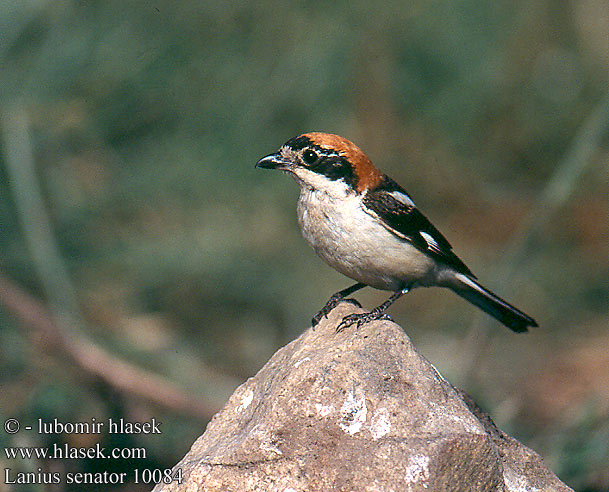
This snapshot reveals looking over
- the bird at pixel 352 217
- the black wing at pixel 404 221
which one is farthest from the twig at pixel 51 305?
the black wing at pixel 404 221

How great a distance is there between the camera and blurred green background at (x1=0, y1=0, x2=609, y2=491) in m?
6.41

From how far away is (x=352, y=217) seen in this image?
165 inches

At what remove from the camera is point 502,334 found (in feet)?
28.0

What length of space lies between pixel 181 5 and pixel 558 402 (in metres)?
5.06

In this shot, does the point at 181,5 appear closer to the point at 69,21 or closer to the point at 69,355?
the point at 69,21

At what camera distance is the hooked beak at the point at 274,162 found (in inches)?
166

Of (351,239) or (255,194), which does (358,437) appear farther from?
(255,194)

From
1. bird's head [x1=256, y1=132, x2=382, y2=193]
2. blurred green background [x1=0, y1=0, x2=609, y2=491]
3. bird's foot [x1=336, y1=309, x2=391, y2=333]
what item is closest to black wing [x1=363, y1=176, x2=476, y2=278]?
bird's head [x1=256, y1=132, x2=382, y2=193]

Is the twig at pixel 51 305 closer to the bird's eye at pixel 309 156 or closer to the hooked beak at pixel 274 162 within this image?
the hooked beak at pixel 274 162

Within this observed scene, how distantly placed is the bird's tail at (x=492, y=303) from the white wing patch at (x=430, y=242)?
27cm

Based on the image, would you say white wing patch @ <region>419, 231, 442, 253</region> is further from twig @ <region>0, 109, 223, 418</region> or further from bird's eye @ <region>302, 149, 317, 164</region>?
twig @ <region>0, 109, 223, 418</region>

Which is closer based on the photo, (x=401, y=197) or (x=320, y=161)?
(x=320, y=161)

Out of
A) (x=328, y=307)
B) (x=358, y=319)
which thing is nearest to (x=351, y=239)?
(x=328, y=307)

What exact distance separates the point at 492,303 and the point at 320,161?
1367mm
